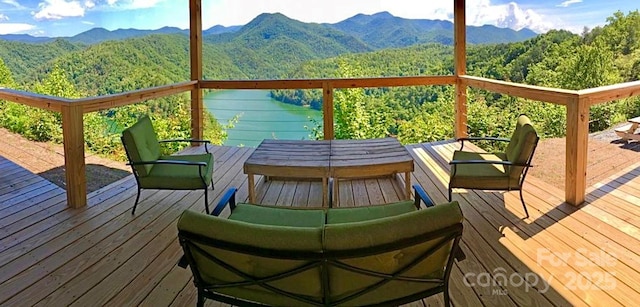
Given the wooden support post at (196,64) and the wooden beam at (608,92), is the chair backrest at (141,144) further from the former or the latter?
the wooden beam at (608,92)

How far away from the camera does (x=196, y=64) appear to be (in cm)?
592

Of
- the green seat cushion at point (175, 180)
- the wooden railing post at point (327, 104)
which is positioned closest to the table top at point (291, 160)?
the green seat cushion at point (175, 180)

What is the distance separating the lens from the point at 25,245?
287 cm

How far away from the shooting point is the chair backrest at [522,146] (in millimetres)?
3072

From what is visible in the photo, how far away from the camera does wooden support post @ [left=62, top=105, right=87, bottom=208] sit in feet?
11.4

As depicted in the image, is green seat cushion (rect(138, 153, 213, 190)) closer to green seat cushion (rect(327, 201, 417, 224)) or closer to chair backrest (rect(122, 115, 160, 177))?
chair backrest (rect(122, 115, 160, 177))

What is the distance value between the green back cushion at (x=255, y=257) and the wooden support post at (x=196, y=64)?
4.58 meters

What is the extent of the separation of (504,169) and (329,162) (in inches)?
51.4

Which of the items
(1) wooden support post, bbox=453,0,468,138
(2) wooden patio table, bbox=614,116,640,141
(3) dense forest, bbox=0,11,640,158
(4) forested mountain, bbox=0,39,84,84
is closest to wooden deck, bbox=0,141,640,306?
(2) wooden patio table, bbox=614,116,640,141

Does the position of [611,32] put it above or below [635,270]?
above

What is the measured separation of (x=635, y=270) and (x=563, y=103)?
1.44 metres

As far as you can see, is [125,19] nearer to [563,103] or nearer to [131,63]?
[131,63]

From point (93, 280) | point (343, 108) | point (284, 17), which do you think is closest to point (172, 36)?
point (284, 17)

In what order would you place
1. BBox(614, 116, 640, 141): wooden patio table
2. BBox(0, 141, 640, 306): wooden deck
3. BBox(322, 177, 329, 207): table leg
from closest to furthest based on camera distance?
BBox(0, 141, 640, 306): wooden deck → BBox(322, 177, 329, 207): table leg → BBox(614, 116, 640, 141): wooden patio table
